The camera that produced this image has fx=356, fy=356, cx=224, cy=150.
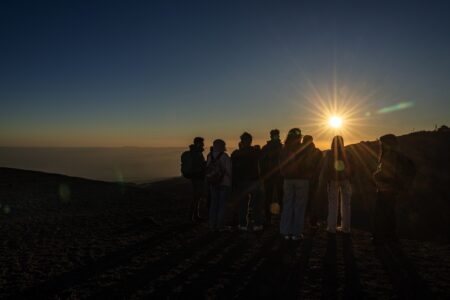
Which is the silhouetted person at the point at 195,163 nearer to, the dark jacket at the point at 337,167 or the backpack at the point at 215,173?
the backpack at the point at 215,173

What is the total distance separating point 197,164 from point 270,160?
1.91m

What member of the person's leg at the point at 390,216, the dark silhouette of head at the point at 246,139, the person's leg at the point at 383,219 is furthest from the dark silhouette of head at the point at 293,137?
the person's leg at the point at 390,216

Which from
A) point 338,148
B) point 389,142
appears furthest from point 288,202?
point 389,142

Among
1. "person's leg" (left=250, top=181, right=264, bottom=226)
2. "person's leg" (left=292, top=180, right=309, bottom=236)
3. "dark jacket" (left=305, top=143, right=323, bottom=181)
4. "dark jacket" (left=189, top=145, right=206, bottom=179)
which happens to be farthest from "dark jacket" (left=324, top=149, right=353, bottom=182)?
"dark jacket" (left=189, top=145, right=206, bottom=179)

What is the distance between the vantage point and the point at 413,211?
1302cm

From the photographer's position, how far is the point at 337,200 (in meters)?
8.12

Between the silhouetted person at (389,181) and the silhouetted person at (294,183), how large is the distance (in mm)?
1495

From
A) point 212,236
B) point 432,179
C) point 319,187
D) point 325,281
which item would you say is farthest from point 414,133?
point 325,281

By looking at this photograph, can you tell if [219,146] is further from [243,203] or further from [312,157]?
[312,157]

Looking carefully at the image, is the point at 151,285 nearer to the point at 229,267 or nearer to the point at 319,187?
the point at 229,267

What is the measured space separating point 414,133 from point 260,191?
1280 centimetres

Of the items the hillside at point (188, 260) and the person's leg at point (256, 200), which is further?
the person's leg at point (256, 200)

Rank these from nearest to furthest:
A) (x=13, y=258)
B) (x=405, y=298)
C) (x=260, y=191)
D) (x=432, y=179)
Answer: (x=405, y=298) < (x=13, y=258) < (x=260, y=191) < (x=432, y=179)

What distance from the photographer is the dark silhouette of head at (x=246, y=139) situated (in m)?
8.61
